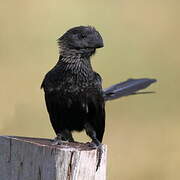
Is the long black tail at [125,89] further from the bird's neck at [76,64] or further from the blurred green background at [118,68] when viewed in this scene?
the blurred green background at [118,68]

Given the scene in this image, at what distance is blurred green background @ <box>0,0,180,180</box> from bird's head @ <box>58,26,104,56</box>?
1750 millimetres

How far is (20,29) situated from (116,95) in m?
2.73

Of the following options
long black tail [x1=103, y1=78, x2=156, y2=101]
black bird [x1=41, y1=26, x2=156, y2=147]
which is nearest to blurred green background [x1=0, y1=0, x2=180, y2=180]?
long black tail [x1=103, y1=78, x2=156, y2=101]

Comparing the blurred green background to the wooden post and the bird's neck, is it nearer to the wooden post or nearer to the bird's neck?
the bird's neck

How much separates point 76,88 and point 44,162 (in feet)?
5.52

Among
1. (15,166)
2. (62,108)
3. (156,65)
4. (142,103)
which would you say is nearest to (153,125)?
(142,103)

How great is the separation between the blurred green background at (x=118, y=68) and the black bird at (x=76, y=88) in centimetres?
169

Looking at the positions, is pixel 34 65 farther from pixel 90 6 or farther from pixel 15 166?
pixel 15 166

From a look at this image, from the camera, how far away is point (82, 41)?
482 centimetres

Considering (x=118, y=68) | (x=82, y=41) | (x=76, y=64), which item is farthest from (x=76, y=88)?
(x=118, y=68)

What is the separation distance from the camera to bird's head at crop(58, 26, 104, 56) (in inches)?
186

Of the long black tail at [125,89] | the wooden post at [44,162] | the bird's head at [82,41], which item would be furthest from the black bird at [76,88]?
the wooden post at [44,162]

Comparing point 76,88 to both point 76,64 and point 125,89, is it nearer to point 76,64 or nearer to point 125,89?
point 76,64

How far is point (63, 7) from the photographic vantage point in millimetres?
8422
